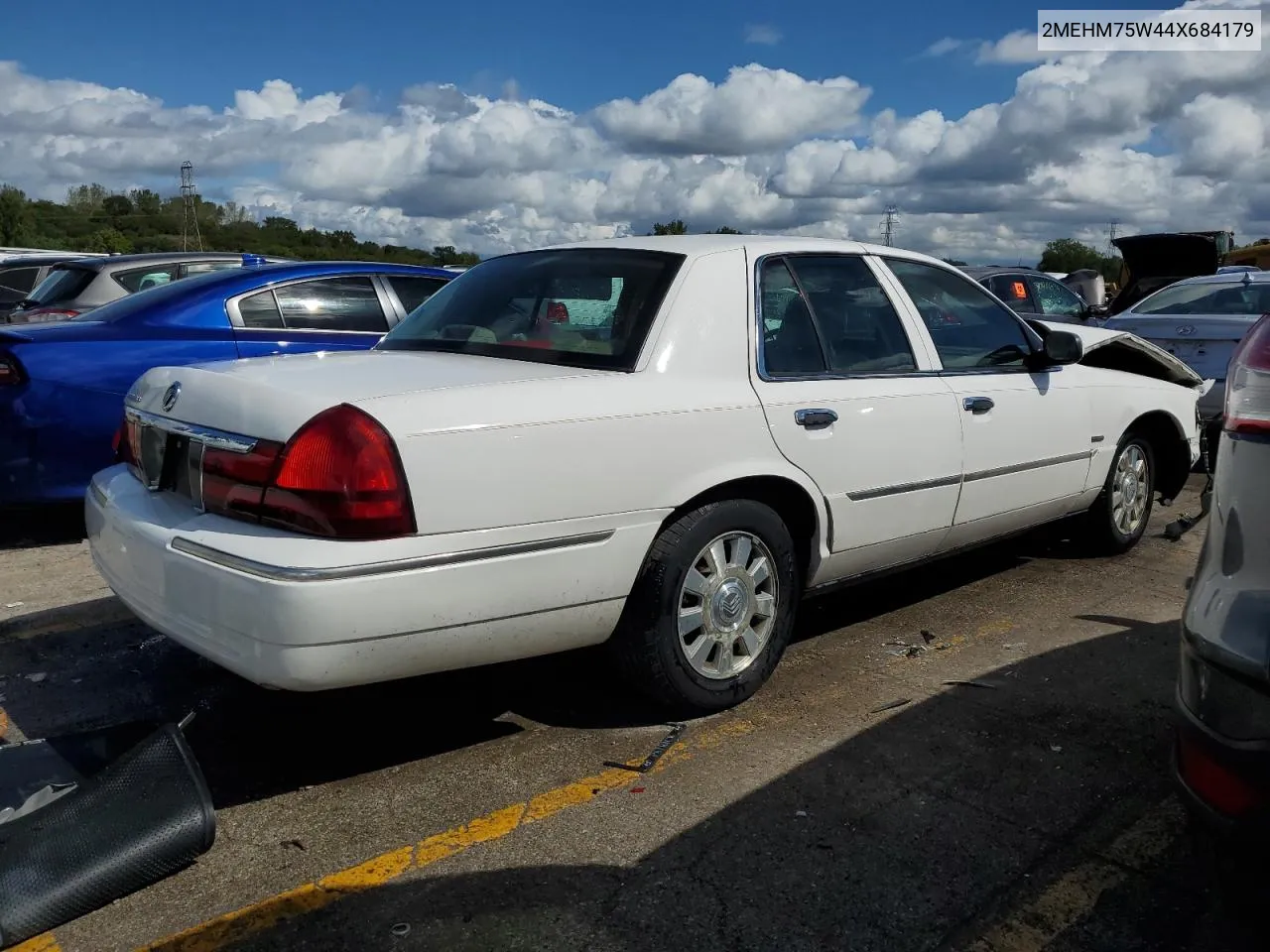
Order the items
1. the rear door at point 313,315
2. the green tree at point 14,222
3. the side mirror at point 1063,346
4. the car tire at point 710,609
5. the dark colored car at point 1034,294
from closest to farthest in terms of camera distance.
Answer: the car tire at point 710,609
the side mirror at point 1063,346
the rear door at point 313,315
the dark colored car at point 1034,294
the green tree at point 14,222

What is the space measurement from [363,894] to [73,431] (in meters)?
3.77

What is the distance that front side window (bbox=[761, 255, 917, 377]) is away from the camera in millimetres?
3865

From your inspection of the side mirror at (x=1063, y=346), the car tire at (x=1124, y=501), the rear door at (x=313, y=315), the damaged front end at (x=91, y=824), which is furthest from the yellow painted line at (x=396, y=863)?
the rear door at (x=313, y=315)

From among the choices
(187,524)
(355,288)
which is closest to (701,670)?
(187,524)

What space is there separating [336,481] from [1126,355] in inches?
172

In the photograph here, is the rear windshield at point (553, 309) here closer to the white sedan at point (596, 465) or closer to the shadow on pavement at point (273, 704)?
the white sedan at point (596, 465)

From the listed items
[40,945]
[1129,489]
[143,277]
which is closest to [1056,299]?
[1129,489]

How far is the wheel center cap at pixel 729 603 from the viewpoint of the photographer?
3.55 metres

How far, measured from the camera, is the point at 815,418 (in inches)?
148

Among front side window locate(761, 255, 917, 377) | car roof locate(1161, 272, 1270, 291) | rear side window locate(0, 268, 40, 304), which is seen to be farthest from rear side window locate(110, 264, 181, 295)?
car roof locate(1161, 272, 1270, 291)

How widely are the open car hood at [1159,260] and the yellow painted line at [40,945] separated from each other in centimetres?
1199

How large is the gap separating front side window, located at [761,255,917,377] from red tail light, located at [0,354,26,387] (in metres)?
3.75

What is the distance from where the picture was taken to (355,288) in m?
6.79

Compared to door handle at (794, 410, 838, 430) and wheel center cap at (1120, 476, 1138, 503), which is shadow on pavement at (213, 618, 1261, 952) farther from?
wheel center cap at (1120, 476, 1138, 503)
